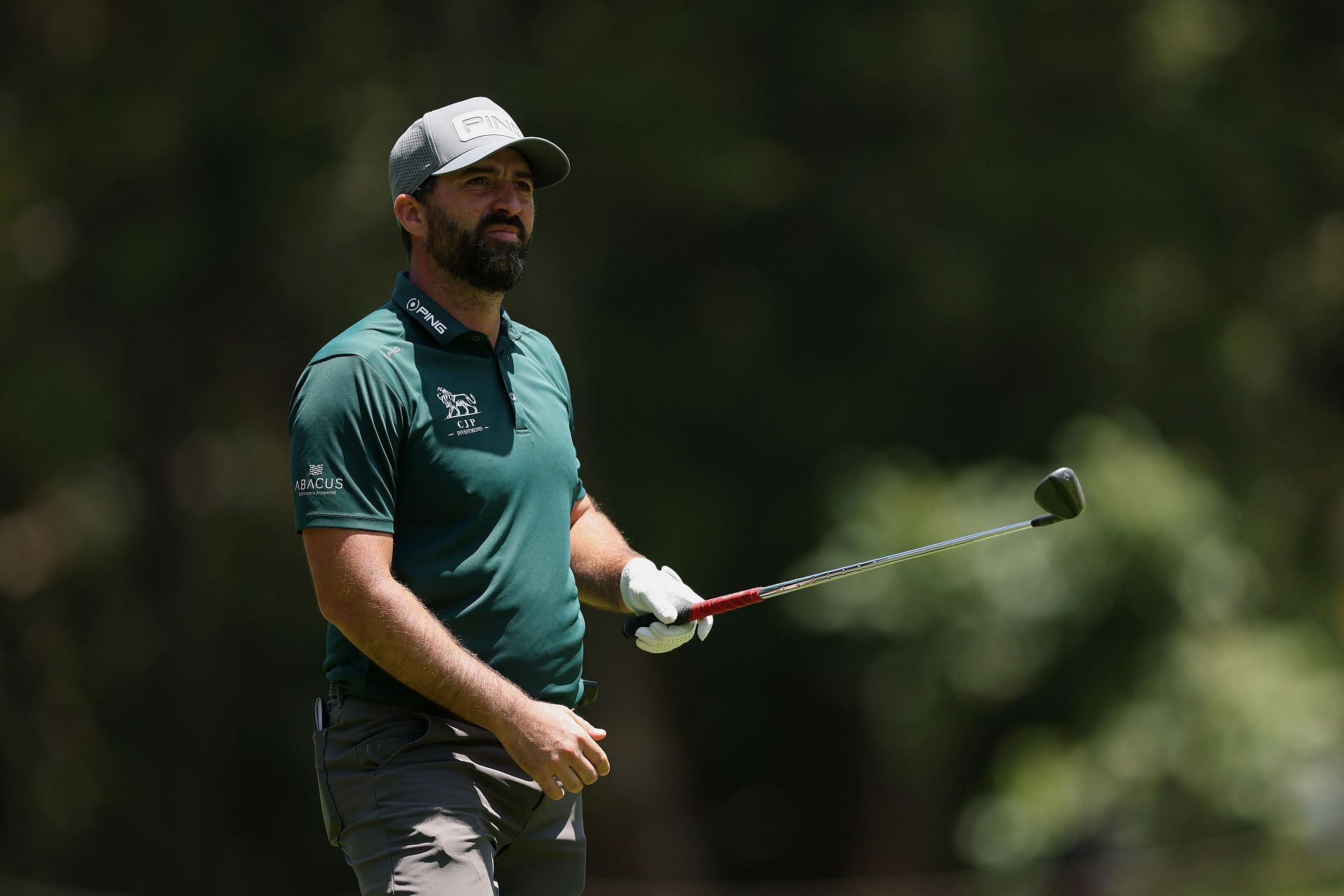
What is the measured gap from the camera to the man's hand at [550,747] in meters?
2.71

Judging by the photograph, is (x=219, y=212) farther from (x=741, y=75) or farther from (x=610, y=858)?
(x=610, y=858)

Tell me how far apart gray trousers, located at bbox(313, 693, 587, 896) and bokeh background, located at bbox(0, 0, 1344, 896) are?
21.5 ft

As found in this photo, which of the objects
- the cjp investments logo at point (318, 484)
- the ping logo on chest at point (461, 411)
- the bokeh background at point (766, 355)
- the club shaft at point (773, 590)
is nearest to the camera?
the cjp investments logo at point (318, 484)

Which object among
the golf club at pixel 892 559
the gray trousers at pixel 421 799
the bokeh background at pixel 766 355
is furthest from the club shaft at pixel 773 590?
the bokeh background at pixel 766 355

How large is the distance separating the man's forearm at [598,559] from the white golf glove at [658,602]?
49mm

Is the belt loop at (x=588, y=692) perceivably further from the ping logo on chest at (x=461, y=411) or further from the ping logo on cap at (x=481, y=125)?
the ping logo on cap at (x=481, y=125)

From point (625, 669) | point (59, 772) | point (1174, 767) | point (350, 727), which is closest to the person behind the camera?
point (350, 727)

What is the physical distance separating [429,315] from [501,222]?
0.23 meters

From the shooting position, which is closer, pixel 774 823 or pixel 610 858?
pixel 610 858

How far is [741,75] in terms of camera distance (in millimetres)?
11000

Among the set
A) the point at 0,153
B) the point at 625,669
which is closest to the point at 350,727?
the point at 625,669

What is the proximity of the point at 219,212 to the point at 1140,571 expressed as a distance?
255 inches

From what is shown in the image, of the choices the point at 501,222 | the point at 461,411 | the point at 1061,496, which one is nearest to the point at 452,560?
the point at 461,411

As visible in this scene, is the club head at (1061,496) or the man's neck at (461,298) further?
the club head at (1061,496)
